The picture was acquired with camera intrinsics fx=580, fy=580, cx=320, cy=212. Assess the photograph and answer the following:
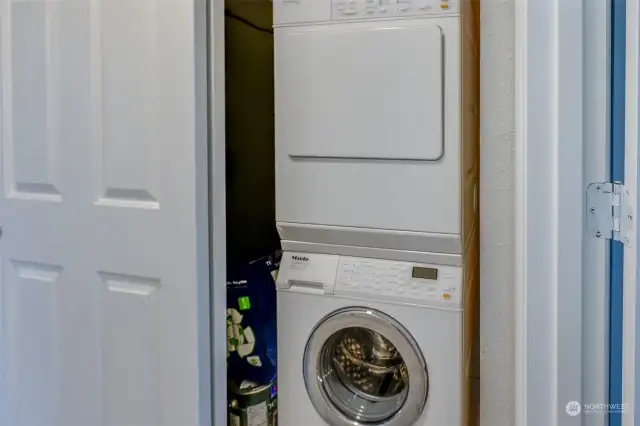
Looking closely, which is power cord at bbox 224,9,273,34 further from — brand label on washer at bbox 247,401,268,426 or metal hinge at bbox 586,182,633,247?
metal hinge at bbox 586,182,633,247

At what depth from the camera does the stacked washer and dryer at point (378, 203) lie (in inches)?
65.3

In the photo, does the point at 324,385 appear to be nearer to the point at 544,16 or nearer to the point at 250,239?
the point at 250,239

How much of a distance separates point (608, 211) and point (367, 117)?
2.67ft

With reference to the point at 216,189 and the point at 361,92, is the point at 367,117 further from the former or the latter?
the point at 216,189

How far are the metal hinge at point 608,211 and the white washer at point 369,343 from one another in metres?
0.63

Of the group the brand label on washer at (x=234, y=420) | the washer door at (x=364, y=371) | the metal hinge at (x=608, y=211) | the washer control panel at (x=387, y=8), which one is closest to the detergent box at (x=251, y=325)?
the brand label on washer at (x=234, y=420)

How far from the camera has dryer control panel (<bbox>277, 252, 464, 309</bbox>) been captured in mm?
1692

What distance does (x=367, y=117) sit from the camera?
172cm

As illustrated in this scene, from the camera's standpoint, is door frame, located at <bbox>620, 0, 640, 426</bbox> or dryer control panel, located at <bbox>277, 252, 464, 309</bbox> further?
dryer control panel, located at <bbox>277, 252, 464, 309</bbox>

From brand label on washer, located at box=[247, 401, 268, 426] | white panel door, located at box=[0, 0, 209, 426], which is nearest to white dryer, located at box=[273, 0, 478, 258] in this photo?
white panel door, located at box=[0, 0, 209, 426]

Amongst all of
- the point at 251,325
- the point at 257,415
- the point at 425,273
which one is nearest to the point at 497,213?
the point at 425,273

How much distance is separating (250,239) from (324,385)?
0.73 m

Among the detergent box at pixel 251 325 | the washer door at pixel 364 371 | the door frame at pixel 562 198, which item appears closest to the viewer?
the door frame at pixel 562 198

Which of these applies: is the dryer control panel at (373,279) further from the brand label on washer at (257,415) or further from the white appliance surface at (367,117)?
the brand label on washer at (257,415)
